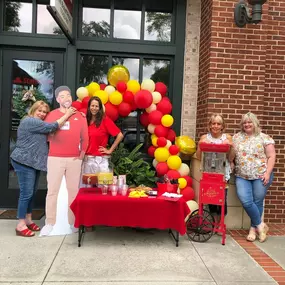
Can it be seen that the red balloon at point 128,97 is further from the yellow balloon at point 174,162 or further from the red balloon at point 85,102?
the yellow balloon at point 174,162

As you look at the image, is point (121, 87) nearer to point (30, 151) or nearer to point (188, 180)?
point (30, 151)

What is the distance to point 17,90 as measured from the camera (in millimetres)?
5598

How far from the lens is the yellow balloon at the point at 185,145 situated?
16.8 feet

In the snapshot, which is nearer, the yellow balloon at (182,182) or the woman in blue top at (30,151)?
the woman in blue top at (30,151)

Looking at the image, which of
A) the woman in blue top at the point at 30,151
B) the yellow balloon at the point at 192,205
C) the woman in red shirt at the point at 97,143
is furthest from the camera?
the yellow balloon at the point at 192,205

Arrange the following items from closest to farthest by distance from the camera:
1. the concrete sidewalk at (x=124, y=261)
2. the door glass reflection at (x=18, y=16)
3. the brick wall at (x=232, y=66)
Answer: the concrete sidewalk at (x=124, y=261)
the brick wall at (x=232, y=66)
the door glass reflection at (x=18, y=16)

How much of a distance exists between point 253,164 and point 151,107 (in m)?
1.67

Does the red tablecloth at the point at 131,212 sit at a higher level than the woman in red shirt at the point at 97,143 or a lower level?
lower

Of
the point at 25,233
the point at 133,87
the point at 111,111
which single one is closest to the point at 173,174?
the point at 111,111

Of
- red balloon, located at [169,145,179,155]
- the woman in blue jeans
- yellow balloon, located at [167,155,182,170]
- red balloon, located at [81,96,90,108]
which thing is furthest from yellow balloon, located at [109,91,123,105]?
the woman in blue jeans

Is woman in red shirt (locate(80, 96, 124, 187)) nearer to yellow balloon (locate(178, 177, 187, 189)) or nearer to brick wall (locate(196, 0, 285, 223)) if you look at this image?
yellow balloon (locate(178, 177, 187, 189))

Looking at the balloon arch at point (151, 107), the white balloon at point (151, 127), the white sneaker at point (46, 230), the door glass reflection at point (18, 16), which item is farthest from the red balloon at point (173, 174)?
the door glass reflection at point (18, 16)

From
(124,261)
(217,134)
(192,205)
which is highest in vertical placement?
(217,134)

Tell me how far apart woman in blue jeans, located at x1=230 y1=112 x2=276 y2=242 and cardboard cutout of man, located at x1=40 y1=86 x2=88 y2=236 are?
2042 millimetres
